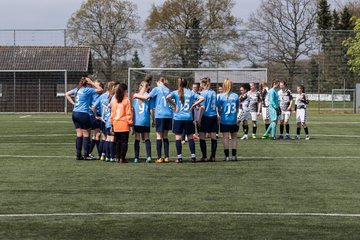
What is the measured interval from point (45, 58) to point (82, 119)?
43805 mm

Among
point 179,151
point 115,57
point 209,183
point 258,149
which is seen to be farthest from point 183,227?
point 115,57

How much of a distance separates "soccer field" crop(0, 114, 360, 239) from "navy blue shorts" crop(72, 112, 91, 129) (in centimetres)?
81

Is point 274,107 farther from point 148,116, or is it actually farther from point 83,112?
point 83,112

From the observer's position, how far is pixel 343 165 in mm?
17469

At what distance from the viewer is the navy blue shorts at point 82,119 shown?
742 inches

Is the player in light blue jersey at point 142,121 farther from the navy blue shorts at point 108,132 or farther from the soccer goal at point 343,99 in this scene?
the soccer goal at point 343,99

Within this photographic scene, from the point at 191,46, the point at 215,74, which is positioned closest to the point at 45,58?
the point at 191,46

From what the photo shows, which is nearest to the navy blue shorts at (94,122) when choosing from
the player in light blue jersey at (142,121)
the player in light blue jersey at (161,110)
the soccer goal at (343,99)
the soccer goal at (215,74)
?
the player in light blue jersey at (142,121)

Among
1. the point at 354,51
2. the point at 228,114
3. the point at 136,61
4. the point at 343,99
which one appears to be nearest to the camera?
the point at 228,114

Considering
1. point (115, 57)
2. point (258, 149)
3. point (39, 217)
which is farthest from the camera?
point (115, 57)

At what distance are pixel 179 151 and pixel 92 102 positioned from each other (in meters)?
2.70

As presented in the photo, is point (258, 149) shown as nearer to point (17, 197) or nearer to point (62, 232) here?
point (17, 197)

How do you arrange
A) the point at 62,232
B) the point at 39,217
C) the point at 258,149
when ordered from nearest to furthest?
the point at 62,232 → the point at 39,217 → the point at 258,149

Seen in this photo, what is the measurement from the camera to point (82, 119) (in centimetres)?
1889
